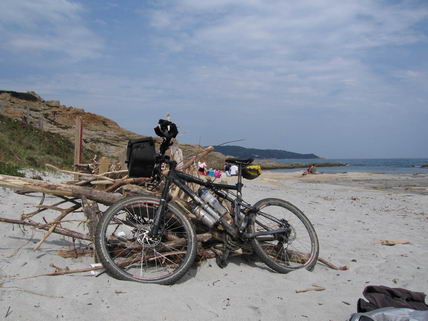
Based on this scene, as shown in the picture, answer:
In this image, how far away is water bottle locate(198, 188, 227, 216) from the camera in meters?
4.25

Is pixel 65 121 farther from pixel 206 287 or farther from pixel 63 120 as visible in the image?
pixel 206 287

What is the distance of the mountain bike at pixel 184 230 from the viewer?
3750 mm

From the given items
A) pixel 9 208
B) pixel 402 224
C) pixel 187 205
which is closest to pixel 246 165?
pixel 187 205

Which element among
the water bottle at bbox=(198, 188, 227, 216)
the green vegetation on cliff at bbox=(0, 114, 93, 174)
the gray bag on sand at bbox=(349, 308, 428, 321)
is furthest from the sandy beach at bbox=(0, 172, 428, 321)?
the green vegetation on cliff at bbox=(0, 114, 93, 174)

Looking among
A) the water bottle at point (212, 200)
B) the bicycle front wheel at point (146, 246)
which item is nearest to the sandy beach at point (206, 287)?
the bicycle front wheel at point (146, 246)

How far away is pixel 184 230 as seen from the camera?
4.06m

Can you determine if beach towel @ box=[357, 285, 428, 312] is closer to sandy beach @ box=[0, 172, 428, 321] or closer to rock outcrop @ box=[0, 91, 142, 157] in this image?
sandy beach @ box=[0, 172, 428, 321]

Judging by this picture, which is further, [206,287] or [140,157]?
[140,157]

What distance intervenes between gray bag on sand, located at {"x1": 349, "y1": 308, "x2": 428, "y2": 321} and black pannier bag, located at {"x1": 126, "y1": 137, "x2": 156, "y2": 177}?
2468mm

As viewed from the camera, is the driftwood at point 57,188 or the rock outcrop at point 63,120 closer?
the driftwood at point 57,188

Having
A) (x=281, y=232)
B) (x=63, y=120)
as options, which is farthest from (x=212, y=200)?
(x=63, y=120)

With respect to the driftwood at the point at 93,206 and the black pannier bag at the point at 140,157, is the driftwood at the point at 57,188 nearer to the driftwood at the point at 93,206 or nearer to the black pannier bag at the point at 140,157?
the driftwood at the point at 93,206

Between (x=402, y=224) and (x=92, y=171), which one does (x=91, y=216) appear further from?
(x=402, y=224)

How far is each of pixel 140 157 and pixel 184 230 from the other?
949 millimetres
